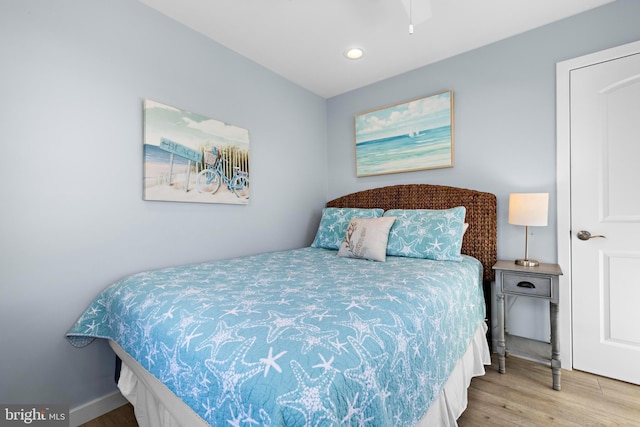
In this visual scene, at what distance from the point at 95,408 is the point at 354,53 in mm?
3083

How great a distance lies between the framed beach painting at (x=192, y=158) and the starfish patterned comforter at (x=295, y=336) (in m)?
0.62

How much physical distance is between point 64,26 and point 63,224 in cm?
109

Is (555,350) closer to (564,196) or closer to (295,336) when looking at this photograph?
(564,196)

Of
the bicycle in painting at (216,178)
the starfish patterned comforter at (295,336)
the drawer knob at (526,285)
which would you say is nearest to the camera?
the starfish patterned comforter at (295,336)

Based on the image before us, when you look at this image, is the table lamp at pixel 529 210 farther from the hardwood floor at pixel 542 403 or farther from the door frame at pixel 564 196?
the hardwood floor at pixel 542 403

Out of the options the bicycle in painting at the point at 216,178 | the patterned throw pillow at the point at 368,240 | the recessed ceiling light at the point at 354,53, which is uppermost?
the recessed ceiling light at the point at 354,53

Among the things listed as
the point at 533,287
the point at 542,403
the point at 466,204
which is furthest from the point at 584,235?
the point at 542,403

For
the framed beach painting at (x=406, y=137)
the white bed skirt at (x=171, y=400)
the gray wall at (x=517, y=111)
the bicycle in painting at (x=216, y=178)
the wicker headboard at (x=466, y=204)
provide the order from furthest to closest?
1. the framed beach painting at (x=406, y=137)
2. the wicker headboard at (x=466, y=204)
3. the bicycle in painting at (x=216, y=178)
4. the gray wall at (x=517, y=111)
5. the white bed skirt at (x=171, y=400)

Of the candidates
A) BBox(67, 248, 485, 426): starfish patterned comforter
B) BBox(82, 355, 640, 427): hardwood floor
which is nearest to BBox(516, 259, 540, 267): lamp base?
BBox(67, 248, 485, 426): starfish patterned comforter

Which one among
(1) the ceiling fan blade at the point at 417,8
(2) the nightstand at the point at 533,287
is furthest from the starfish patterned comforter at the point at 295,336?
(1) the ceiling fan blade at the point at 417,8

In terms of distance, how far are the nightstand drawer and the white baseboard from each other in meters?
2.60

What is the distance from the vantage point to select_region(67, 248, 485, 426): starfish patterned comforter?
2.26ft

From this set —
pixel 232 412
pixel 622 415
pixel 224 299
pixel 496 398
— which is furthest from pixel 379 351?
pixel 622 415

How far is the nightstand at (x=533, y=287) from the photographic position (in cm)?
181
